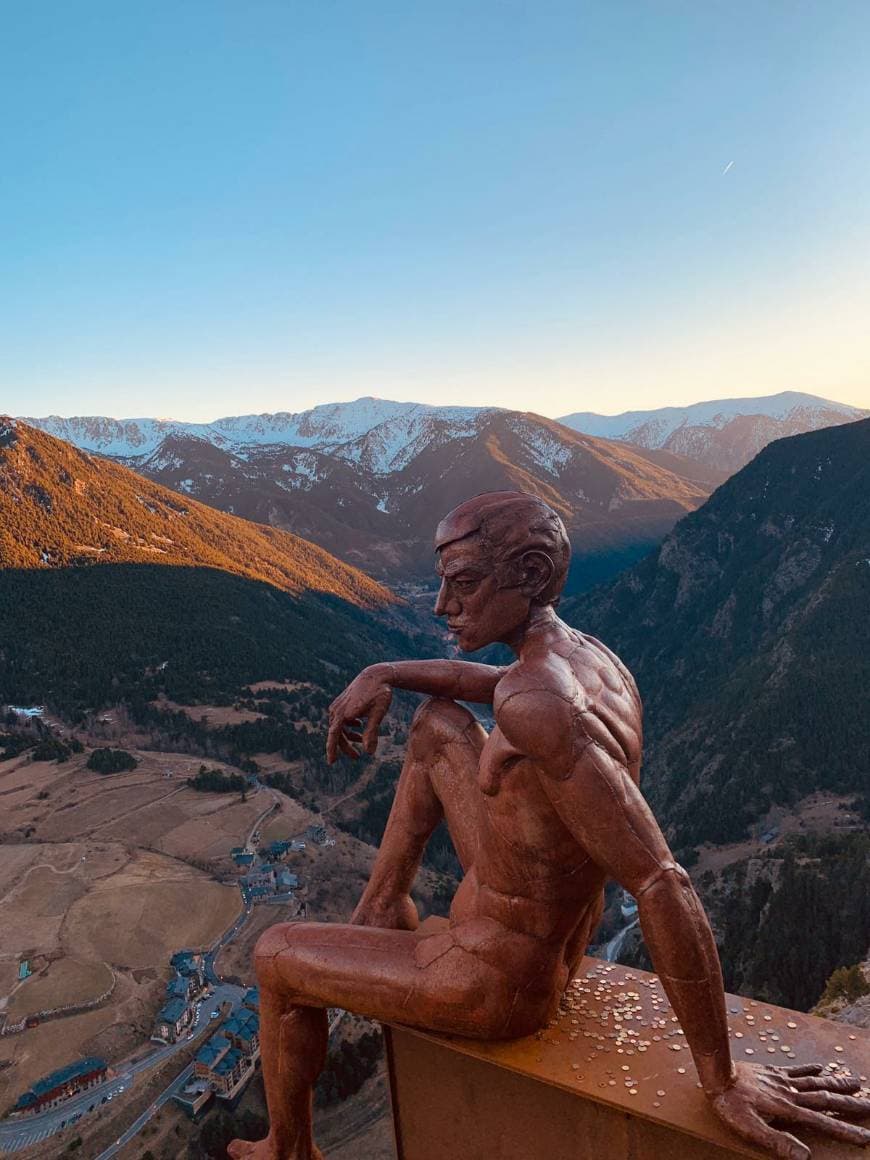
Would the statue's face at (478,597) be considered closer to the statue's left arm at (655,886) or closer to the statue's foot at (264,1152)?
the statue's left arm at (655,886)

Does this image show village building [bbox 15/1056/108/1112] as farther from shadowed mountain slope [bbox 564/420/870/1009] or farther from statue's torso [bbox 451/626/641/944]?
statue's torso [bbox 451/626/641/944]

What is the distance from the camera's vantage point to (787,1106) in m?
3.29

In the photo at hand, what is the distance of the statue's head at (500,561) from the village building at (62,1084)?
37310 mm

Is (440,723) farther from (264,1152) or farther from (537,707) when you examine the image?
(264,1152)

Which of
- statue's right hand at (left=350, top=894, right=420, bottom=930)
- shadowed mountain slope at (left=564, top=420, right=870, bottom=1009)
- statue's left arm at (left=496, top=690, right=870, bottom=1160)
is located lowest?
shadowed mountain slope at (left=564, top=420, right=870, bottom=1009)

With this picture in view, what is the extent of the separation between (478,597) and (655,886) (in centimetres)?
162

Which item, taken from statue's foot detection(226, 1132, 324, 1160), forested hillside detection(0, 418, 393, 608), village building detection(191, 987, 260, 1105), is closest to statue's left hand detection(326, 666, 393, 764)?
statue's foot detection(226, 1132, 324, 1160)

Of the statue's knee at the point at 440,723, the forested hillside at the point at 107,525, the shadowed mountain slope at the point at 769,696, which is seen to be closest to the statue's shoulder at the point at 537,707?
the statue's knee at the point at 440,723

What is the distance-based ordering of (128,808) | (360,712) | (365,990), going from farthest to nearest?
(128,808)
(360,712)
(365,990)

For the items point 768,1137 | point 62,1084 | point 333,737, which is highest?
point 333,737

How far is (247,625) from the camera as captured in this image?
10219 cm

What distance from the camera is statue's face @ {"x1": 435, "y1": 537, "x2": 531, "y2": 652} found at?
398cm

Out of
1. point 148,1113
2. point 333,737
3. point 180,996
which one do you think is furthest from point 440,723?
point 180,996

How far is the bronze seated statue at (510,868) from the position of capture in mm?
3281
